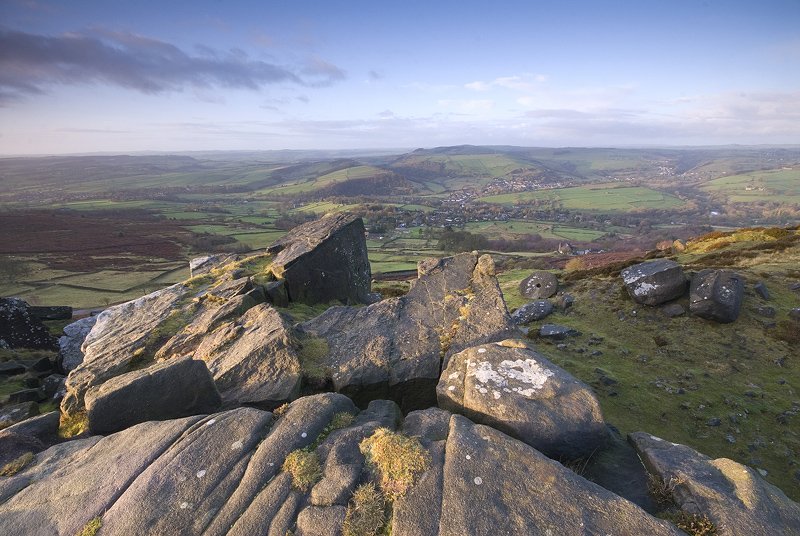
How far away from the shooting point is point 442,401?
36.4 ft

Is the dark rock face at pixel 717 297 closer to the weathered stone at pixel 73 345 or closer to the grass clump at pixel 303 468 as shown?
the grass clump at pixel 303 468

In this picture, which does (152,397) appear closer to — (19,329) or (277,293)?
(277,293)

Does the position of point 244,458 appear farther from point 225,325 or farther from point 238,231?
point 238,231

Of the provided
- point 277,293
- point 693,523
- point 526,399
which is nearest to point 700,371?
Answer: point 526,399

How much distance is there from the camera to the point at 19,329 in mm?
23281

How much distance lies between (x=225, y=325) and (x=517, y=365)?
37.5 ft

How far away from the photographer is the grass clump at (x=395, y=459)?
304 inches

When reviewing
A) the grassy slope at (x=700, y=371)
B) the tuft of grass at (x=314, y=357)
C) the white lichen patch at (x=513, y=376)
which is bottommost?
the grassy slope at (x=700, y=371)

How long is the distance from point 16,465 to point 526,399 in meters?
12.6

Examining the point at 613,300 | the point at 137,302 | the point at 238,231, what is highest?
the point at 137,302

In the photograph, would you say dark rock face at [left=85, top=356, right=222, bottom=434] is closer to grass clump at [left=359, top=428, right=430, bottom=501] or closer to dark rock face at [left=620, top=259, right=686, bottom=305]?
grass clump at [left=359, top=428, right=430, bottom=501]

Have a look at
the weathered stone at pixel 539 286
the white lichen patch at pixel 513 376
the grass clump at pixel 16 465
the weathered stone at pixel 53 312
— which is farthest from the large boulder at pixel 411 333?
the weathered stone at pixel 53 312

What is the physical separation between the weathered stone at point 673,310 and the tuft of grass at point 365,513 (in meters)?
24.3

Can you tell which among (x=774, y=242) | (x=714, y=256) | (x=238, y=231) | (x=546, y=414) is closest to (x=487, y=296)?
(x=546, y=414)
